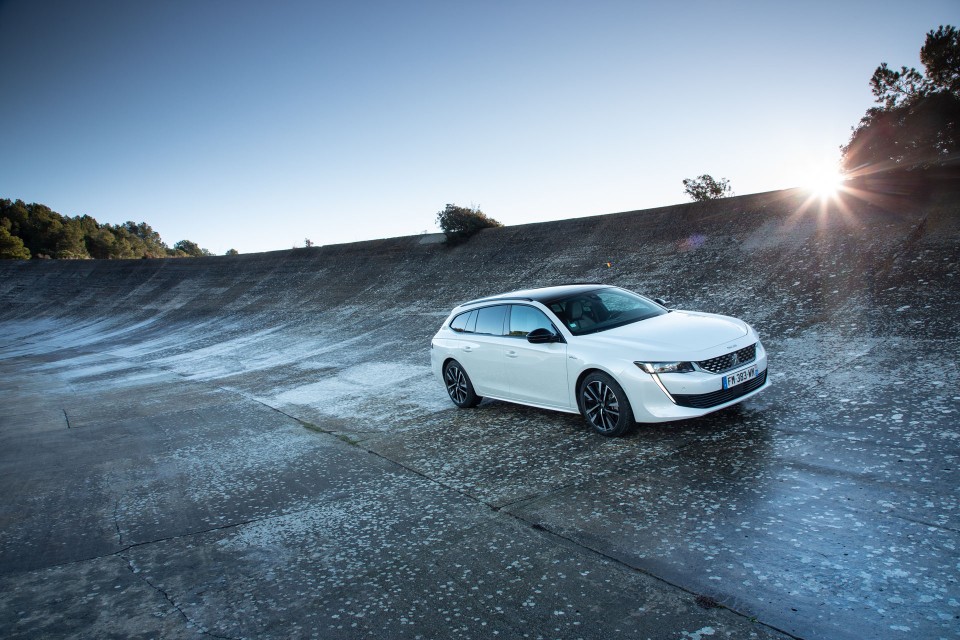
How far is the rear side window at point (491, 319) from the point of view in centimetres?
704

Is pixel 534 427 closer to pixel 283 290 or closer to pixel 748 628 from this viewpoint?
pixel 748 628

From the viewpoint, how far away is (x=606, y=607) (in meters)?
2.98

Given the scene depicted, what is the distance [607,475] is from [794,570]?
1773 mm

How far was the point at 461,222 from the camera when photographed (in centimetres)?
2095

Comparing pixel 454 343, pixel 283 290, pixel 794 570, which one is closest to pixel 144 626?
pixel 794 570

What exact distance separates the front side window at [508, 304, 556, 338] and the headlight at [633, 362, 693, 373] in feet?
4.21

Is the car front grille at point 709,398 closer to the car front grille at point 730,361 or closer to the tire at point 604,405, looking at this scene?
the car front grille at point 730,361

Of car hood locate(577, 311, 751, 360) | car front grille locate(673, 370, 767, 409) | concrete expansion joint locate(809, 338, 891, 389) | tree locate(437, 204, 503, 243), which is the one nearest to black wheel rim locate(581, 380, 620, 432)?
Result: car hood locate(577, 311, 751, 360)

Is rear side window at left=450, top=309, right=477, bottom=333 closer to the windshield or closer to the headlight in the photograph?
the windshield

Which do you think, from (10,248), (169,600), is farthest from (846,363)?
(10,248)

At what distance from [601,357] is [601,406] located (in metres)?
0.51

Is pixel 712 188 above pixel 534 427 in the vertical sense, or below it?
above

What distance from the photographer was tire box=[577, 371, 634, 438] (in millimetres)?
5496

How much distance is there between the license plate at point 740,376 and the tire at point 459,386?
3.23 meters
